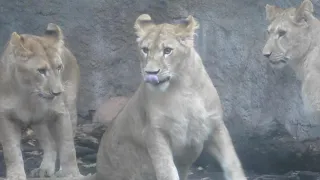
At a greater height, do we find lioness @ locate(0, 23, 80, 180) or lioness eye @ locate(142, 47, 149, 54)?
lioness eye @ locate(142, 47, 149, 54)

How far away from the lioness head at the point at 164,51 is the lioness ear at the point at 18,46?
123 centimetres

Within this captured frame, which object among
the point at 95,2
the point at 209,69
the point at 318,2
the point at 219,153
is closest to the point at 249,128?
the point at 209,69

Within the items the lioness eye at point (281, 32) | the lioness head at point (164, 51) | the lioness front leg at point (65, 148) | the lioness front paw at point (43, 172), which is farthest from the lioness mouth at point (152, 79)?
the lioness front paw at point (43, 172)

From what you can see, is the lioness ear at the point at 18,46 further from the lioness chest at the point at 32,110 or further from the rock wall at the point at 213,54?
the rock wall at the point at 213,54

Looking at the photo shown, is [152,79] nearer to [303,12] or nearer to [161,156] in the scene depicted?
[161,156]

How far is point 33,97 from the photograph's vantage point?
887 centimetres

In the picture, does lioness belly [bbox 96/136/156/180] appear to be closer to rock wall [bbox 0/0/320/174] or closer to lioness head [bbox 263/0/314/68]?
lioness head [bbox 263/0/314/68]

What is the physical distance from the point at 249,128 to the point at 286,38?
6.33ft

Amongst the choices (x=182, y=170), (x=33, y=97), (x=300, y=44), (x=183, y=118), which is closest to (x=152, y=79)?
(x=183, y=118)

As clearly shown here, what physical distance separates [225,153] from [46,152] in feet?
7.59

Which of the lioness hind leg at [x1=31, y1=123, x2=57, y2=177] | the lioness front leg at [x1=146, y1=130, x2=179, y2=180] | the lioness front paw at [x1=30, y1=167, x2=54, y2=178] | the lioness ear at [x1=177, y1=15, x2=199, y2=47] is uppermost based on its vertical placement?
the lioness ear at [x1=177, y1=15, x2=199, y2=47]

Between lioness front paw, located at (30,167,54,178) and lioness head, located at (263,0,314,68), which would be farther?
lioness front paw, located at (30,167,54,178)

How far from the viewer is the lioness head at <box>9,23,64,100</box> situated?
8672 mm

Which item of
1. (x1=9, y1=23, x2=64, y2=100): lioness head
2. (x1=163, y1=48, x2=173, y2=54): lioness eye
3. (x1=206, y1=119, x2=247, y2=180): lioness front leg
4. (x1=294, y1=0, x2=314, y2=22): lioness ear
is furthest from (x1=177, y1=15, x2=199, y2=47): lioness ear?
(x1=294, y1=0, x2=314, y2=22): lioness ear
